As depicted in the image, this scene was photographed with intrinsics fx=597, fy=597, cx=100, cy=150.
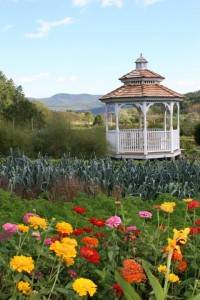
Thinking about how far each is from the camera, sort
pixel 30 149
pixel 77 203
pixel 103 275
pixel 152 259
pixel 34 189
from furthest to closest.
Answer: pixel 30 149, pixel 34 189, pixel 77 203, pixel 152 259, pixel 103 275

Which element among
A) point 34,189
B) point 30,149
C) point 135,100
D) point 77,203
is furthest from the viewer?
point 135,100

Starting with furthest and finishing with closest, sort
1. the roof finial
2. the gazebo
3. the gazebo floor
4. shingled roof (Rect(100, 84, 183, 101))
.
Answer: the roof finial, shingled roof (Rect(100, 84, 183, 101)), the gazebo, the gazebo floor

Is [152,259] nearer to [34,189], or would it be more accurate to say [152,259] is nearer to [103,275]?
[103,275]

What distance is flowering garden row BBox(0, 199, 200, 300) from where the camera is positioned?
102 inches

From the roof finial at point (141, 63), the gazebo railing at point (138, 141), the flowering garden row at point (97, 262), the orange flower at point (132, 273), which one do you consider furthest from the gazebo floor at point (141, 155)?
the orange flower at point (132, 273)

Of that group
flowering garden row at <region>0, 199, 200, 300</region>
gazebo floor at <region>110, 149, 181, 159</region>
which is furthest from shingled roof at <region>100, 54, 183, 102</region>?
flowering garden row at <region>0, 199, 200, 300</region>

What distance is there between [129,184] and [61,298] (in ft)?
19.9

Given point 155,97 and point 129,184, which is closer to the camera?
point 129,184

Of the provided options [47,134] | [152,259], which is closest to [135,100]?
[47,134]

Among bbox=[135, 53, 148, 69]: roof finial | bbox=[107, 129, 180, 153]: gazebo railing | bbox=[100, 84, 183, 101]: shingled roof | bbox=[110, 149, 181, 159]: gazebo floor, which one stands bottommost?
bbox=[110, 149, 181, 159]: gazebo floor

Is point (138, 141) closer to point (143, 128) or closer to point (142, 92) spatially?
point (143, 128)

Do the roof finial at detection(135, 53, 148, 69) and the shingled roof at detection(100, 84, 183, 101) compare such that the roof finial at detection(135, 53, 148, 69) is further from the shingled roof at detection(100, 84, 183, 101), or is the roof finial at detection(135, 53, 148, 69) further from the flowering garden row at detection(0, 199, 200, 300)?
the flowering garden row at detection(0, 199, 200, 300)

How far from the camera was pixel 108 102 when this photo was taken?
22281 millimetres

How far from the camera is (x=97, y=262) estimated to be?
296 cm
